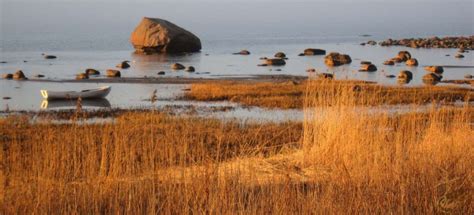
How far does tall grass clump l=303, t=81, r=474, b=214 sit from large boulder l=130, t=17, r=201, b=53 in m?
64.0

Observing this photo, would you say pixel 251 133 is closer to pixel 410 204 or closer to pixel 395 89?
pixel 410 204

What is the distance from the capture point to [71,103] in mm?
28438

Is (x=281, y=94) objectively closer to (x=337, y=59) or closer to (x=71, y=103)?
(x=71, y=103)

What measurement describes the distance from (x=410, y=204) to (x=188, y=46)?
73.6 m

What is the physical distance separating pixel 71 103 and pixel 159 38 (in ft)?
155

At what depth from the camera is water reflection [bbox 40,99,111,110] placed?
27562 millimetres

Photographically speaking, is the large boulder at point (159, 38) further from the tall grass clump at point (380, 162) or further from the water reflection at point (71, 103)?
the tall grass clump at point (380, 162)

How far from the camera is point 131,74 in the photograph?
48.2 metres

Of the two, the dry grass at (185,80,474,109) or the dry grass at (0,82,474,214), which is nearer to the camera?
the dry grass at (0,82,474,214)

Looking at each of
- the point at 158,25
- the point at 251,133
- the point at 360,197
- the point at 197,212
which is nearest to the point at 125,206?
the point at 197,212

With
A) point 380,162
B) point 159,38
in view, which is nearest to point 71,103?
point 380,162

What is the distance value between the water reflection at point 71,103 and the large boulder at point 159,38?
45677 millimetres

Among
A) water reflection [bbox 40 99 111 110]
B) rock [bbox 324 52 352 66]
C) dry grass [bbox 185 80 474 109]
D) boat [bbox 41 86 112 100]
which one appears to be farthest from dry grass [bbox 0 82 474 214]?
rock [bbox 324 52 352 66]

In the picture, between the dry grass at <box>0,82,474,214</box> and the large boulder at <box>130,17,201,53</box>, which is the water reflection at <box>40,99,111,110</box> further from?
the large boulder at <box>130,17,201,53</box>
